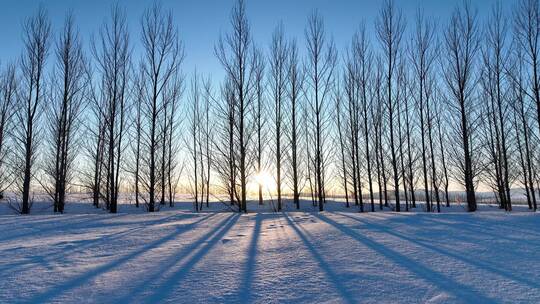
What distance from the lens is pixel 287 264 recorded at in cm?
289

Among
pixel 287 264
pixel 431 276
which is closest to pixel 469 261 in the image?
pixel 431 276

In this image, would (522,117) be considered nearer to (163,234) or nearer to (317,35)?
(317,35)

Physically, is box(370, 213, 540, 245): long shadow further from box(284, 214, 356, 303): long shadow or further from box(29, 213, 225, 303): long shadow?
box(29, 213, 225, 303): long shadow

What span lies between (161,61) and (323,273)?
32.7 feet

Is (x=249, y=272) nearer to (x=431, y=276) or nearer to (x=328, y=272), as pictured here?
(x=328, y=272)

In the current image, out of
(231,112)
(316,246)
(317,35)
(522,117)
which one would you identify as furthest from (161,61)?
(522,117)

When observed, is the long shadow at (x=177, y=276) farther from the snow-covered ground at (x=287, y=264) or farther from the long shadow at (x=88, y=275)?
the long shadow at (x=88, y=275)

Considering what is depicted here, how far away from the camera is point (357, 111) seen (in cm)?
1462

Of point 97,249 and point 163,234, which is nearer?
point 97,249

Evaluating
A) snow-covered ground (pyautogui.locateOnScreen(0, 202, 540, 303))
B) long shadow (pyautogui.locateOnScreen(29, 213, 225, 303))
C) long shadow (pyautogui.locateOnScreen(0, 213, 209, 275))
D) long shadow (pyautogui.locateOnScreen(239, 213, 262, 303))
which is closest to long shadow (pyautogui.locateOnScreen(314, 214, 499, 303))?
snow-covered ground (pyautogui.locateOnScreen(0, 202, 540, 303))

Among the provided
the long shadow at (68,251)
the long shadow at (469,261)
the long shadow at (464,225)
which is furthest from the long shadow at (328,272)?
the long shadow at (68,251)

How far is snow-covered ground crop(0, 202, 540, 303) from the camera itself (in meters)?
2.18

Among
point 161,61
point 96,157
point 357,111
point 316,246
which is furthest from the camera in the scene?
point 96,157

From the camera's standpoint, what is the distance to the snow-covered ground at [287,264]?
218 cm
